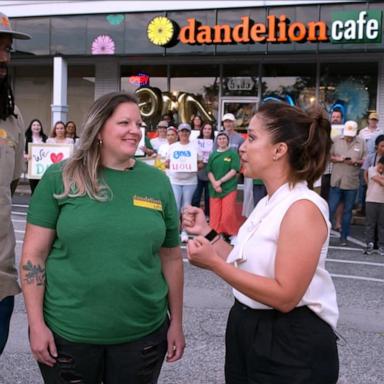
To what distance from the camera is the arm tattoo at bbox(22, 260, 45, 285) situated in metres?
2.30

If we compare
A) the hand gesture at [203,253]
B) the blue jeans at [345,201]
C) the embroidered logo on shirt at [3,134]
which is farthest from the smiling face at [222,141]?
the hand gesture at [203,253]

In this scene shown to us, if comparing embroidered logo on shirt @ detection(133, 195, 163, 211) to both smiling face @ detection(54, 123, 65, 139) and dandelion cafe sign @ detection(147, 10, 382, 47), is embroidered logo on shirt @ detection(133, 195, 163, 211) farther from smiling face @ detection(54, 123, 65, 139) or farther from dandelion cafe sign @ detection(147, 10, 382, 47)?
dandelion cafe sign @ detection(147, 10, 382, 47)

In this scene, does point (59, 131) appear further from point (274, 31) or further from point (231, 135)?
point (274, 31)

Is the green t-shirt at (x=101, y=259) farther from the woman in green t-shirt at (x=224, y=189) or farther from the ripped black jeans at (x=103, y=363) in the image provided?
the woman in green t-shirt at (x=224, y=189)

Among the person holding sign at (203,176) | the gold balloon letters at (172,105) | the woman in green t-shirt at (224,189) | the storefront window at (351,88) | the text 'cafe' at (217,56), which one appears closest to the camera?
the woman in green t-shirt at (224,189)

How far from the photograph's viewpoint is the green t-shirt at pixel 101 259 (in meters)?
2.24

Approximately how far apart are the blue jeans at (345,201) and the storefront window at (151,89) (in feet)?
27.5

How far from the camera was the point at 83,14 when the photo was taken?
16141 mm

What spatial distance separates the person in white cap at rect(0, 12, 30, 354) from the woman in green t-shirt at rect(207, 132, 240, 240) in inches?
263

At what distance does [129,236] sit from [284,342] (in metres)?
0.72

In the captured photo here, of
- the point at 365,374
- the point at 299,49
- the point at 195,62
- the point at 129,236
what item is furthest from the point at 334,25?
the point at 129,236

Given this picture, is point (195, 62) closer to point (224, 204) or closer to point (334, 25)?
point (334, 25)

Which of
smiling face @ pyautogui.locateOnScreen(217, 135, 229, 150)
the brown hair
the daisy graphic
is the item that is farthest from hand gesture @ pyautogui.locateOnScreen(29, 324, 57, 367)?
the daisy graphic

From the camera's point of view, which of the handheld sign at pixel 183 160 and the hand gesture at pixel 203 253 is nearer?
the hand gesture at pixel 203 253
